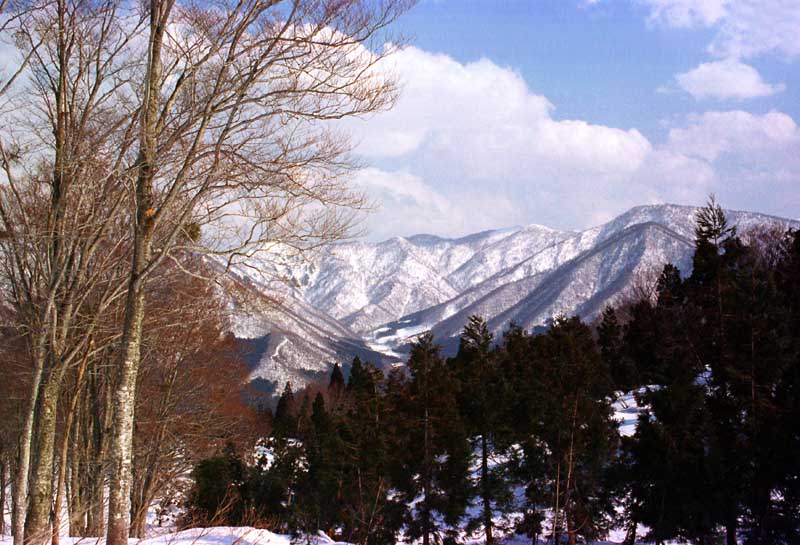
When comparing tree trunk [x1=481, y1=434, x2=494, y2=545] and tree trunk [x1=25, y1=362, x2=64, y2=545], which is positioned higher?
tree trunk [x1=25, y1=362, x2=64, y2=545]

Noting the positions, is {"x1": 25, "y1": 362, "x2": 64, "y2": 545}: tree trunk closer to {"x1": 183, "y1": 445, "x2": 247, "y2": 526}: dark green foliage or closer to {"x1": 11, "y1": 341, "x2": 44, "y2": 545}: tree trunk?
{"x1": 11, "y1": 341, "x2": 44, "y2": 545}: tree trunk

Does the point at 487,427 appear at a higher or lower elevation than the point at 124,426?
lower

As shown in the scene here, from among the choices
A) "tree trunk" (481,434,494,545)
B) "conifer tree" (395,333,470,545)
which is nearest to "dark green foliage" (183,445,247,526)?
"conifer tree" (395,333,470,545)

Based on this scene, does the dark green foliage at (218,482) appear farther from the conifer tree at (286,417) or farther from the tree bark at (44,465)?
the conifer tree at (286,417)

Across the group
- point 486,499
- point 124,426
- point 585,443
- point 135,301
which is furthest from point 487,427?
point 135,301

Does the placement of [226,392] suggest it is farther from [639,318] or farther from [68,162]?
[639,318]

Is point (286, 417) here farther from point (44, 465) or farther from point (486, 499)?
point (44, 465)

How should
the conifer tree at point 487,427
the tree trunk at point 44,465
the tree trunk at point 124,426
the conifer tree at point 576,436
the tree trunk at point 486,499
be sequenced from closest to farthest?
the tree trunk at point 124,426, the tree trunk at point 44,465, the conifer tree at point 576,436, the tree trunk at point 486,499, the conifer tree at point 487,427

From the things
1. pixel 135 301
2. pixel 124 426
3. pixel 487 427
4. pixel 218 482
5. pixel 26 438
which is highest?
pixel 135 301

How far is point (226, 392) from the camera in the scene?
21.4 metres

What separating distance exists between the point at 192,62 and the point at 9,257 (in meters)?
5.10

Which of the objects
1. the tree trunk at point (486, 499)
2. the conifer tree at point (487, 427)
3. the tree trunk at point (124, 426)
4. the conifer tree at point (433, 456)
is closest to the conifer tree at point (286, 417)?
the conifer tree at point (487, 427)

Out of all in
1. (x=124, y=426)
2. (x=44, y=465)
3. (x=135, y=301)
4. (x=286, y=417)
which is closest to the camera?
(x=124, y=426)

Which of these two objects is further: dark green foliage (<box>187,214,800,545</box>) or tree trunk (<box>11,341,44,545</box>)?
dark green foliage (<box>187,214,800,545</box>)
